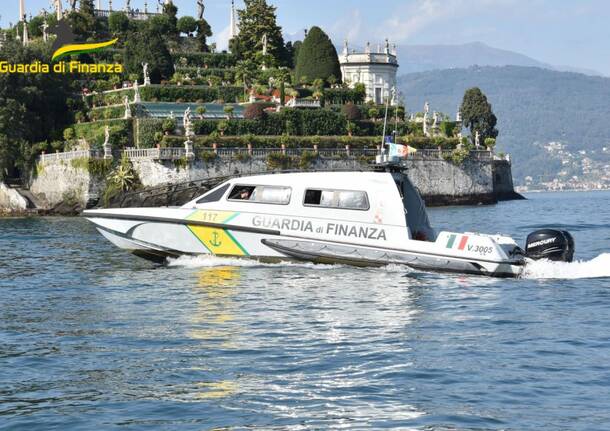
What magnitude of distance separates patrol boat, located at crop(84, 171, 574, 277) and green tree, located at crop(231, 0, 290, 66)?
75246 millimetres

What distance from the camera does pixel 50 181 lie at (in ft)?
246

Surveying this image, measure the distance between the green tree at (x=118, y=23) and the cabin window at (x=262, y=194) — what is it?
7822cm

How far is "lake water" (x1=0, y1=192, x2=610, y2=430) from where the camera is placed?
1428 centimetres

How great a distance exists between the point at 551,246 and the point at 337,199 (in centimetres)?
611

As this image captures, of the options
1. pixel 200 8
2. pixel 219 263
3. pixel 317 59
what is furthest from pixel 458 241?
pixel 200 8

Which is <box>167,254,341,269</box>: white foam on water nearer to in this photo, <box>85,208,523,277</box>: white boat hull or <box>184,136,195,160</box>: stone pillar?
<box>85,208,523,277</box>: white boat hull

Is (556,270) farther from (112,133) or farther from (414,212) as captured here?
(112,133)

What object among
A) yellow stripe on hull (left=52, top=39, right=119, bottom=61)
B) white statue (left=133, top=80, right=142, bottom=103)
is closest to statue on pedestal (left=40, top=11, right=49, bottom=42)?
yellow stripe on hull (left=52, top=39, right=119, bottom=61)

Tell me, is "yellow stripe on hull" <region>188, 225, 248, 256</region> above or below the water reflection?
above

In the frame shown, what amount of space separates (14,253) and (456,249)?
19498 millimetres

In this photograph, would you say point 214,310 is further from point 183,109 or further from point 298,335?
point 183,109

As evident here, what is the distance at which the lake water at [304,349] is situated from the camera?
14281 mm

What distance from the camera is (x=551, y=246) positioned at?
2647 cm

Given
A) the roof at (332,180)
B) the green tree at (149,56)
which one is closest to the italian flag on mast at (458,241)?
the roof at (332,180)
